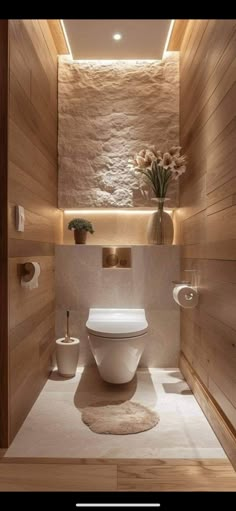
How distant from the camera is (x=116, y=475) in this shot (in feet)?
3.85

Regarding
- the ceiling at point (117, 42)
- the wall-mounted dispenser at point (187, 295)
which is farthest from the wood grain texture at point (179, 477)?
the ceiling at point (117, 42)

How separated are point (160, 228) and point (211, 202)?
767 millimetres

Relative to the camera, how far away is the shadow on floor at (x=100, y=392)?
179cm

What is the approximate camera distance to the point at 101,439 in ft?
4.65

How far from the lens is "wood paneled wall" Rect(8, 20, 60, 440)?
55.8 inches

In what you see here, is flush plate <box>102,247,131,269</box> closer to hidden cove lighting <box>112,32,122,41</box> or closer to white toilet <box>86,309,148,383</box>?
white toilet <box>86,309,148,383</box>

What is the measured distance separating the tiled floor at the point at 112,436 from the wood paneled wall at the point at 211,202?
7.8 inches

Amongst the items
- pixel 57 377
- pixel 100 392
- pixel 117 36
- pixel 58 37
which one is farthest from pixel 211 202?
pixel 58 37

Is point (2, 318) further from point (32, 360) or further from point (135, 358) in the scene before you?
point (135, 358)

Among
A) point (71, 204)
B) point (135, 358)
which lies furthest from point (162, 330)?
point (71, 204)

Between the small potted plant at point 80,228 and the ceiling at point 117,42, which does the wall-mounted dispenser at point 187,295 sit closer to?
the small potted plant at point 80,228

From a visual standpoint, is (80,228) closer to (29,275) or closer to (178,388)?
(29,275)
